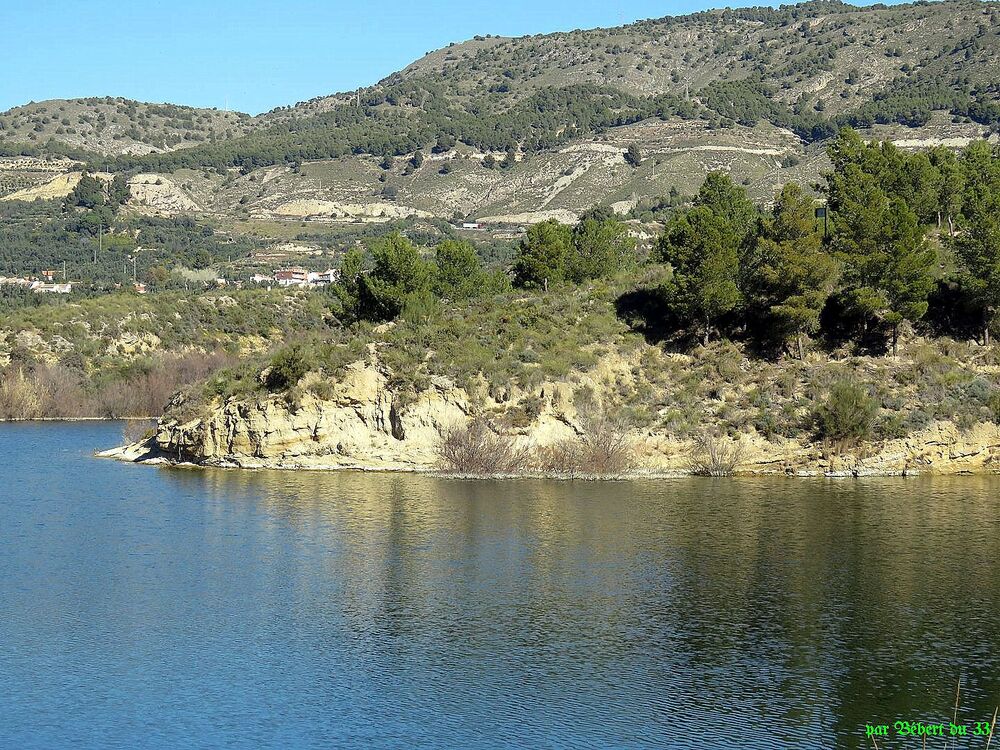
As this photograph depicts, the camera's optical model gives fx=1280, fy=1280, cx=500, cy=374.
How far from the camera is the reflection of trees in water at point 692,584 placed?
2316 centimetres

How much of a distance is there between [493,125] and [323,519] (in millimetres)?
121915

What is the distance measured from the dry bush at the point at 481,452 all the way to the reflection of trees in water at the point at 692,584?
164cm

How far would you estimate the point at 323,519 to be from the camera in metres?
38.2

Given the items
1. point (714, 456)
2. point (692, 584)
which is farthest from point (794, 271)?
point (692, 584)

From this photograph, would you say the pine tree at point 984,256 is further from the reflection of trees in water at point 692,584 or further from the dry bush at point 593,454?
the dry bush at point 593,454

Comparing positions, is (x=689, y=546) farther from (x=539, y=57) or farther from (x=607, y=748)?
(x=539, y=57)

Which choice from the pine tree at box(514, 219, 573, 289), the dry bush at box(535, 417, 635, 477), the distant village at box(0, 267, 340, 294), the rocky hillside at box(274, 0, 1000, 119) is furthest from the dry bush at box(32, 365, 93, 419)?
the rocky hillside at box(274, 0, 1000, 119)

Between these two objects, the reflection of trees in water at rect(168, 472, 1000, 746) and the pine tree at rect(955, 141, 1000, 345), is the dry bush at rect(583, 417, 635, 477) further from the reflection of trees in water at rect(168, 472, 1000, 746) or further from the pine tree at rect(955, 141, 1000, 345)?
the pine tree at rect(955, 141, 1000, 345)

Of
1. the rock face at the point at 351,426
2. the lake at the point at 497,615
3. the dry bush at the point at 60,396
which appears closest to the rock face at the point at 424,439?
the rock face at the point at 351,426

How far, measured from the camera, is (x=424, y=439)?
4784 centimetres

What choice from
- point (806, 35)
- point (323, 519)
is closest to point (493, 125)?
point (806, 35)

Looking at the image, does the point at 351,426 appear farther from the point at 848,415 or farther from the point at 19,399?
the point at 19,399

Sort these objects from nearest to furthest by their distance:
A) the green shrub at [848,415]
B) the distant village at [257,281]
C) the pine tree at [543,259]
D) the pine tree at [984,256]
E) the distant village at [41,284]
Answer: the green shrub at [848,415] → the pine tree at [984,256] → the pine tree at [543,259] → the distant village at [41,284] → the distant village at [257,281]

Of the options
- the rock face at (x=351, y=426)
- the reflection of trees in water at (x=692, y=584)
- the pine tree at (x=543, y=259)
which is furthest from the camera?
the pine tree at (x=543, y=259)
